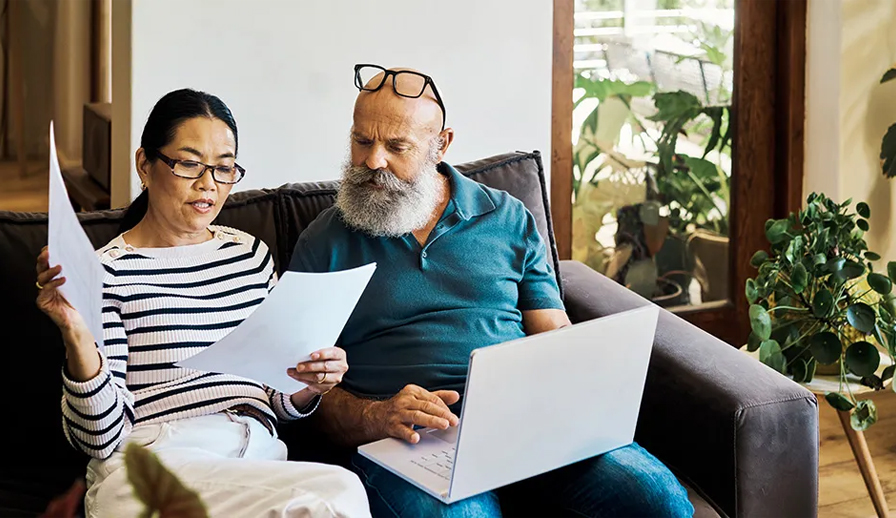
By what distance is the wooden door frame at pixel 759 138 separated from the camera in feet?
10.4

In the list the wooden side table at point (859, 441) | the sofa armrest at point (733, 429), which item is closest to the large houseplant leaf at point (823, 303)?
the wooden side table at point (859, 441)

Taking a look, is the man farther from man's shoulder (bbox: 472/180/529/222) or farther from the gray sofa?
the gray sofa

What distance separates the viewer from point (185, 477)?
1460 millimetres

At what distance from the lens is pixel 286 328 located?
1.47 metres

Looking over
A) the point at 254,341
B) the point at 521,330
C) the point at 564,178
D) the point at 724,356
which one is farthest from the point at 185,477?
the point at 564,178

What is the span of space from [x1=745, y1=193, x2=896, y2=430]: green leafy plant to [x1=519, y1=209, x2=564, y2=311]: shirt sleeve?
533mm

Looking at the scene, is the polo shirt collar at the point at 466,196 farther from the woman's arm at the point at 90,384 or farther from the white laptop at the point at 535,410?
the woman's arm at the point at 90,384

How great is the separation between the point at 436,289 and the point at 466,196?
0.68 ft

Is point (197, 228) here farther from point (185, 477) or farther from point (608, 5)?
point (608, 5)

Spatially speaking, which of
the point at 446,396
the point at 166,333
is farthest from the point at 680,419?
the point at 166,333

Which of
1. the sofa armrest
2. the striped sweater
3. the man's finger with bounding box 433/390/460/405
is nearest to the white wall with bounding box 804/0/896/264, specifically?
the sofa armrest

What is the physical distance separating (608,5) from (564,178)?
19.7 inches

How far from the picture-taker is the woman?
1.41 metres

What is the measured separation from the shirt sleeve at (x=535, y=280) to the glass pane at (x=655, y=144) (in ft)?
3.52
